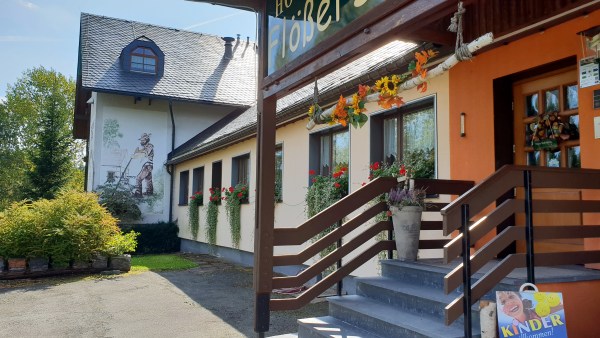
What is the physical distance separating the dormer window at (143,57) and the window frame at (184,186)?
4.14 metres

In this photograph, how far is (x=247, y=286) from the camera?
339 inches

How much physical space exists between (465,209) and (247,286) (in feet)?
20.4

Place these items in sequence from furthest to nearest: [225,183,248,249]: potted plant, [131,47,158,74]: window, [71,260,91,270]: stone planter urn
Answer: [131,47,158,74]: window, [225,183,248,249]: potted plant, [71,260,91,270]: stone planter urn

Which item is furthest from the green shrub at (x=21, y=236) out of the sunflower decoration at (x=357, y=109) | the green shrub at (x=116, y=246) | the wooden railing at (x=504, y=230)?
the wooden railing at (x=504, y=230)

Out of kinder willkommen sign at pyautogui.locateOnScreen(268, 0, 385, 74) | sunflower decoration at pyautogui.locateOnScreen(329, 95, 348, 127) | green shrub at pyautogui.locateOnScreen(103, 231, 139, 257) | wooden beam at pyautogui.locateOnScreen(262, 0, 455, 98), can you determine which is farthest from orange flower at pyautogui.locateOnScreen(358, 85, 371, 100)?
green shrub at pyautogui.locateOnScreen(103, 231, 139, 257)

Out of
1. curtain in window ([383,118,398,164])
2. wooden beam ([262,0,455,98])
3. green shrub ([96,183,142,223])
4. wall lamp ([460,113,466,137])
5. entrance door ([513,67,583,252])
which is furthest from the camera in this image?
green shrub ([96,183,142,223])

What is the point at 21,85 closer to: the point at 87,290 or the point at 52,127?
the point at 52,127

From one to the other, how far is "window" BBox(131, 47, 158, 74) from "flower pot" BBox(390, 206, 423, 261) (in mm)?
15691

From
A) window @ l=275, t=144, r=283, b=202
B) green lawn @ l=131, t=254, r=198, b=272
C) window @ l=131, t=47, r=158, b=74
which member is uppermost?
window @ l=131, t=47, r=158, b=74

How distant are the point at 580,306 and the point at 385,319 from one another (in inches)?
52.4

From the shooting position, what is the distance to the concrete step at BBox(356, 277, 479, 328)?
3.62 metres

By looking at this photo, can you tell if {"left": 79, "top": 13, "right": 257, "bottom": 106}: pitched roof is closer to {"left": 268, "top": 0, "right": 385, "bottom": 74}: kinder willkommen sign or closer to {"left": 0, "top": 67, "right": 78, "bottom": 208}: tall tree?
{"left": 268, "top": 0, "right": 385, "bottom": 74}: kinder willkommen sign

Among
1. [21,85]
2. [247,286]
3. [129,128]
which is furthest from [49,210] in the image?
[21,85]

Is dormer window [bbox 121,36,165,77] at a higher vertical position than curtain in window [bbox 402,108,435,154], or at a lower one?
higher
